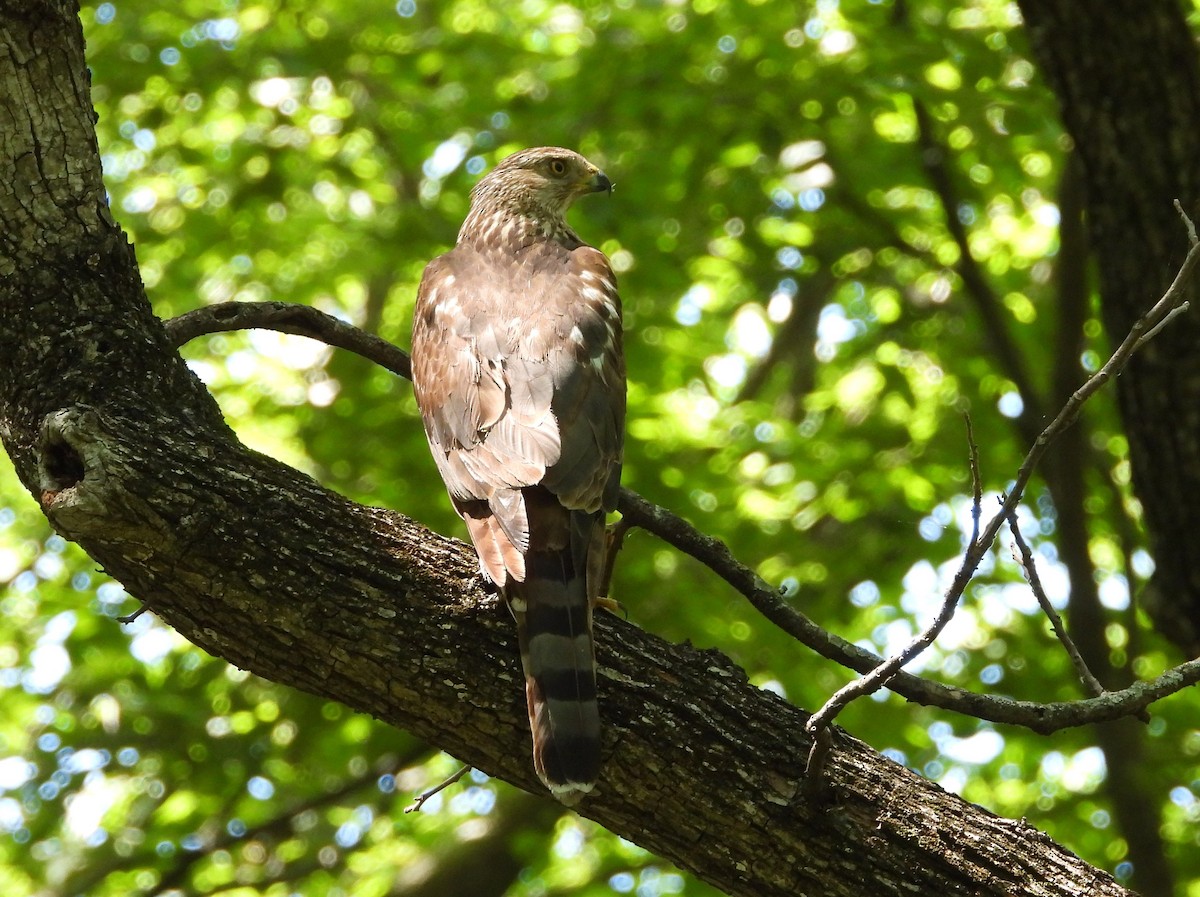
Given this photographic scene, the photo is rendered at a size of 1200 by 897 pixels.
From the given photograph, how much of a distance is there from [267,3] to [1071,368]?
204 inches

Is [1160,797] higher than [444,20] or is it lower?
lower

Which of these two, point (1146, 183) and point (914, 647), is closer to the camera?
point (914, 647)

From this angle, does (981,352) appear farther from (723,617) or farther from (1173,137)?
(1173,137)

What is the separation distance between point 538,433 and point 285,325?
0.81 meters

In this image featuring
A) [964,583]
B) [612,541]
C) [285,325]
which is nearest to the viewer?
[964,583]

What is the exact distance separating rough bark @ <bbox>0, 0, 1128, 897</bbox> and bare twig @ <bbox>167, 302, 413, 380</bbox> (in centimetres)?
32

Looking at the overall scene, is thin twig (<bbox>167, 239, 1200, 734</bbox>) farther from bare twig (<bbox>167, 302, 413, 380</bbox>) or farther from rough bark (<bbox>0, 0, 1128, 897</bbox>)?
rough bark (<bbox>0, 0, 1128, 897</bbox>)

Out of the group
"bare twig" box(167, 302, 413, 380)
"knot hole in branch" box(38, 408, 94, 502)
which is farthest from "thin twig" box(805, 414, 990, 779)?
"bare twig" box(167, 302, 413, 380)

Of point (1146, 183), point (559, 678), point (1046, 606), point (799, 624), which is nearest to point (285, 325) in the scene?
point (559, 678)

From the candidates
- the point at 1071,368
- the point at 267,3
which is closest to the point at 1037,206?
the point at 1071,368

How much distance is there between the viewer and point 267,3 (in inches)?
311

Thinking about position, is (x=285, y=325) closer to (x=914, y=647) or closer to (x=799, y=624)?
(x=799, y=624)

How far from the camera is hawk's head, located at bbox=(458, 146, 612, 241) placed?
184 inches

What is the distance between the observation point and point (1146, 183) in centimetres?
430
